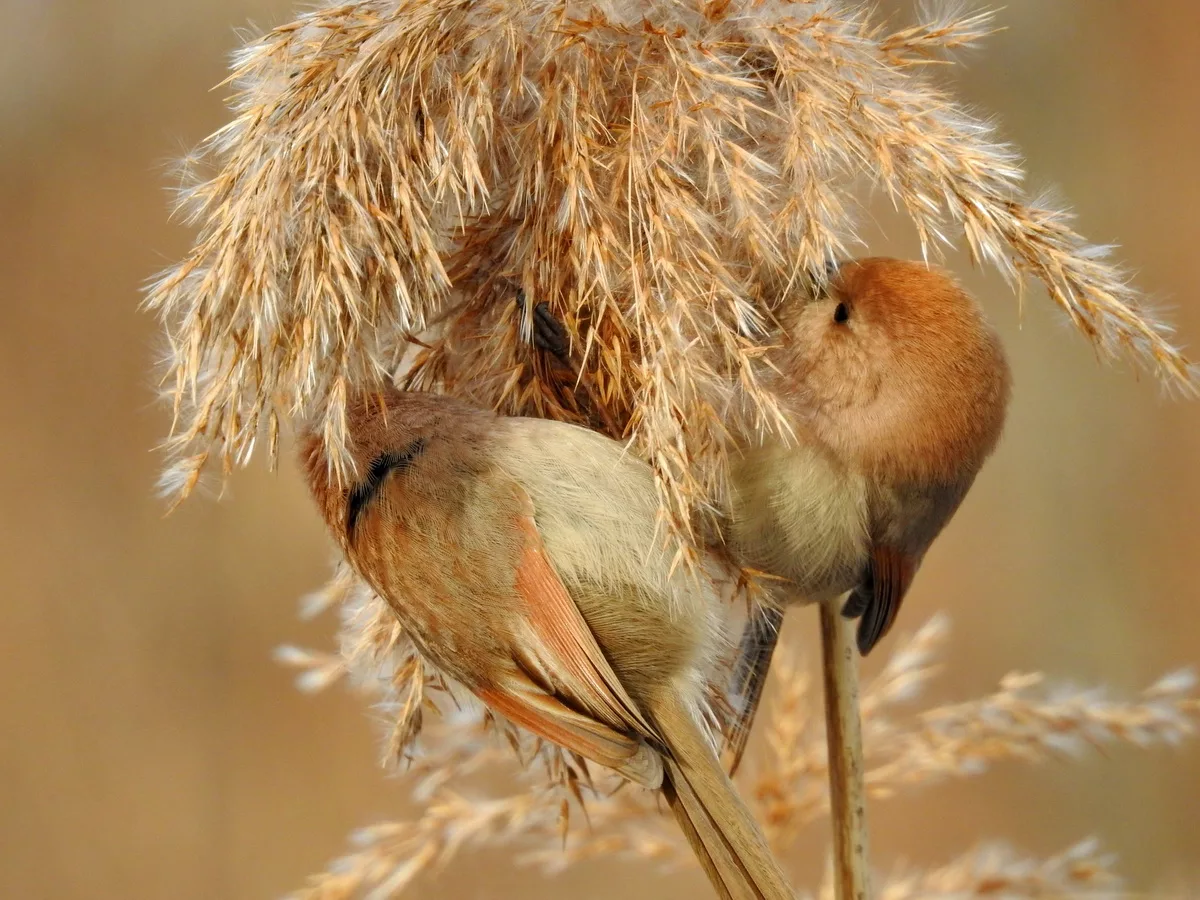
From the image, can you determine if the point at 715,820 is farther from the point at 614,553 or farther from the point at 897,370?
the point at 897,370

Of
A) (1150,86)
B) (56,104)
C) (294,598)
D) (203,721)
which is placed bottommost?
(203,721)

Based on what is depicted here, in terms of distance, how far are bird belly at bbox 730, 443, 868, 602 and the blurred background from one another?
0.84 m

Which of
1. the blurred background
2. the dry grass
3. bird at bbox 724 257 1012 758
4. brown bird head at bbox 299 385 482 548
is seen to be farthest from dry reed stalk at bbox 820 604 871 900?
the blurred background

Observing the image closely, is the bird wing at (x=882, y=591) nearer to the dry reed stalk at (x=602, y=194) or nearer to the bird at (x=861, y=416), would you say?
the bird at (x=861, y=416)

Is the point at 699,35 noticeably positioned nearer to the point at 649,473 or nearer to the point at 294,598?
the point at 649,473

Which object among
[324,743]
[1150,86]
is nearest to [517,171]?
[324,743]

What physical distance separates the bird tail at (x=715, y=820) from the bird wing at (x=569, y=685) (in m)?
0.02

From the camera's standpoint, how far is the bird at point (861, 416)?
712 mm

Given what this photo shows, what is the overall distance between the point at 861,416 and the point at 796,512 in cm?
8

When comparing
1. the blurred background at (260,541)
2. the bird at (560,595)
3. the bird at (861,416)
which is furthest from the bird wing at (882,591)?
the blurred background at (260,541)

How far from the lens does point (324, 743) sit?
1.60m

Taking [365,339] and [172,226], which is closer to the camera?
[365,339]

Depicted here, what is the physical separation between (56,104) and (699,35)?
1200mm

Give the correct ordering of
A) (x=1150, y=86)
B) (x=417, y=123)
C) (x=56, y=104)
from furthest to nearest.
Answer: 1. (x=1150, y=86)
2. (x=56, y=104)
3. (x=417, y=123)
